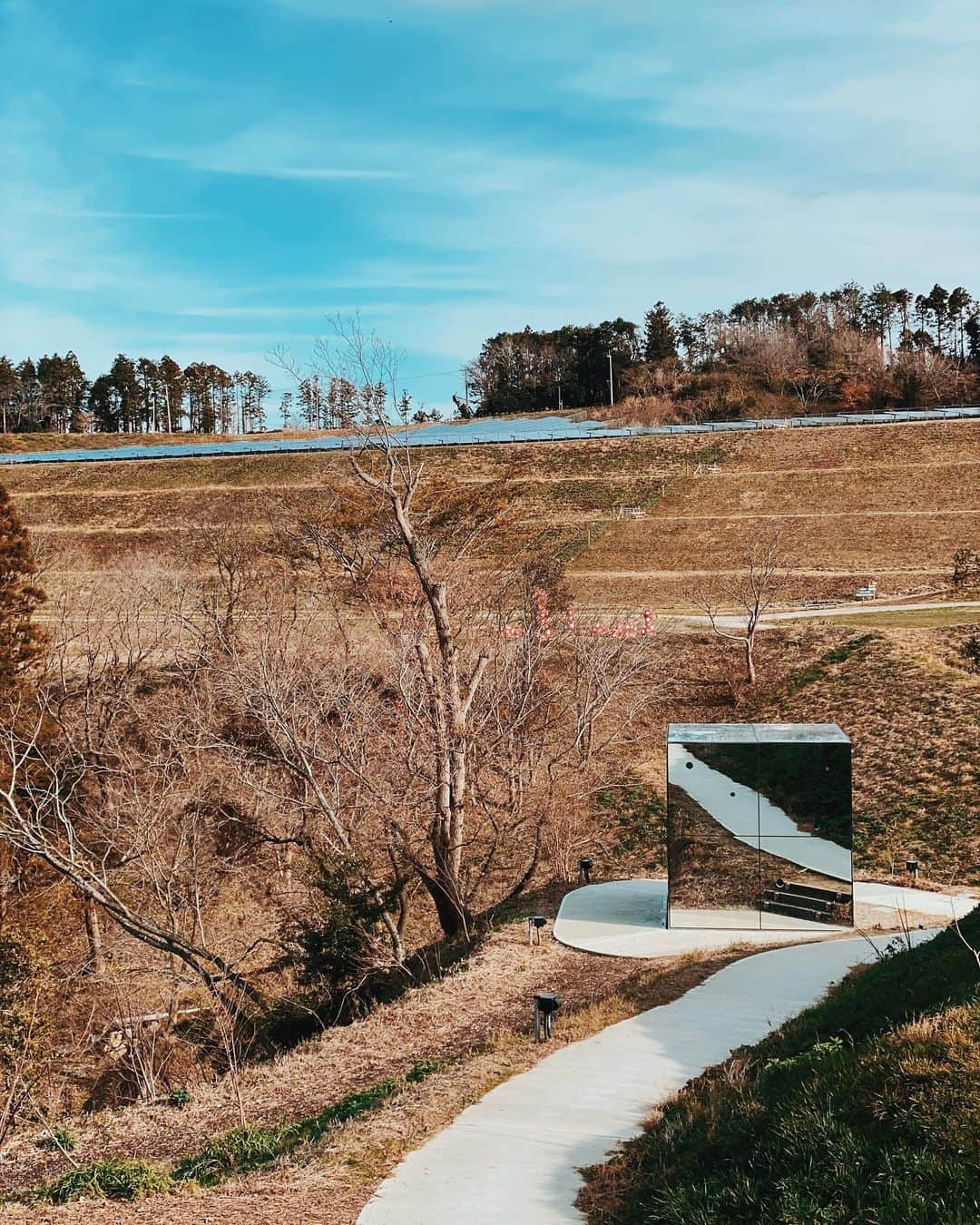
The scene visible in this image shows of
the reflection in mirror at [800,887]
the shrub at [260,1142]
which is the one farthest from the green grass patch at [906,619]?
the shrub at [260,1142]

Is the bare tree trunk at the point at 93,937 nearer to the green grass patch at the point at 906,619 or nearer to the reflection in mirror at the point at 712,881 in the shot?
the reflection in mirror at the point at 712,881

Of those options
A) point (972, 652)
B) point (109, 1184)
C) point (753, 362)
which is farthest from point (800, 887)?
point (753, 362)

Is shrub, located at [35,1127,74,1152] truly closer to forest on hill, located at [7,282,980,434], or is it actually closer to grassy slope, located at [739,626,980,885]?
grassy slope, located at [739,626,980,885]

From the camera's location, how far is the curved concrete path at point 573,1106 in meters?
5.94

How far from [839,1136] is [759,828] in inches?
299

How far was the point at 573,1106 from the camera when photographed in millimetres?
7477

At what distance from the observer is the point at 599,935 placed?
12953mm

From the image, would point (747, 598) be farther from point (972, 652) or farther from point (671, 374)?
point (671, 374)

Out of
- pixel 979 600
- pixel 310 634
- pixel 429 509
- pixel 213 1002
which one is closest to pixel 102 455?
pixel 429 509

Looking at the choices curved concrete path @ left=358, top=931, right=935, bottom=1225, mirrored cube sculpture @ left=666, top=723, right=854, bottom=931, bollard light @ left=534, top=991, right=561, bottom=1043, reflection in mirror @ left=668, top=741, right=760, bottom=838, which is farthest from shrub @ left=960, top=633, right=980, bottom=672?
bollard light @ left=534, top=991, right=561, bottom=1043

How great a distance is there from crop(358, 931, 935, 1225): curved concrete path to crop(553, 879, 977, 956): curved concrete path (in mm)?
1404

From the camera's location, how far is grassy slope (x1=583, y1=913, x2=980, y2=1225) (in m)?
4.79

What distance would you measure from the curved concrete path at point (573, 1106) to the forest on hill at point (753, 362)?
73423 mm

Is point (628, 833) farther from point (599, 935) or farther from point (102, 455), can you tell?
point (102, 455)
